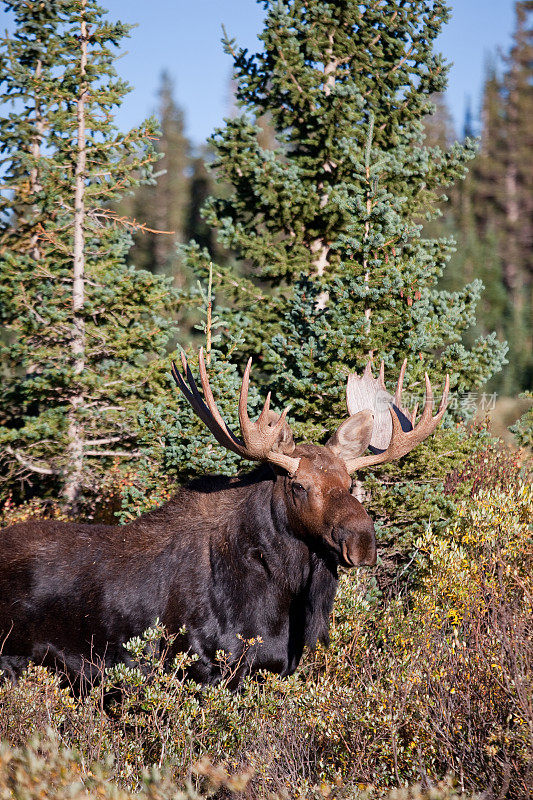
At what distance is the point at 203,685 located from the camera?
16.3 ft

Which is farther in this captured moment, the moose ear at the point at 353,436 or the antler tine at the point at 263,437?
the moose ear at the point at 353,436

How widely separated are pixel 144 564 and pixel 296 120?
234 inches

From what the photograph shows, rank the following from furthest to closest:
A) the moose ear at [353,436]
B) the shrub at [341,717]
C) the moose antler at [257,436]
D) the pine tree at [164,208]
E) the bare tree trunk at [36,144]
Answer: the pine tree at [164,208]
the bare tree trunk at [36,144]
the moose ear at [353,436]
the moose antler at [257,436]
the shrub at [341,717]

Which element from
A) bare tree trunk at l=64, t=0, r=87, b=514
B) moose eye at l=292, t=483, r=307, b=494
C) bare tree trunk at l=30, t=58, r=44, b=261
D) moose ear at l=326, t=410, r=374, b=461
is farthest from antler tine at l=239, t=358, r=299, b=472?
bare tree trunk at l=30, t=58, r=44, b=261

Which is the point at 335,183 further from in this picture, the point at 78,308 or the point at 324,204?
the point at 78,308

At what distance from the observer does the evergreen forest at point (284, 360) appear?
174 inches

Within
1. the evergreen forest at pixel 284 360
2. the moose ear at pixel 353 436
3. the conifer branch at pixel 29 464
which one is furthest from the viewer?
the conifer branch at pixel 29 464

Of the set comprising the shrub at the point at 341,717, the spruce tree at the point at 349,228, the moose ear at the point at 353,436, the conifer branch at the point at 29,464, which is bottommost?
the shrub at the point at 341,717

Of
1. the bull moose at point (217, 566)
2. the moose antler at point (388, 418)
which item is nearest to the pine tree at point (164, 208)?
the moose antler at point (388, 418)

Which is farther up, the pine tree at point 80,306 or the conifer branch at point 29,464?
the pine tree at point 80,306

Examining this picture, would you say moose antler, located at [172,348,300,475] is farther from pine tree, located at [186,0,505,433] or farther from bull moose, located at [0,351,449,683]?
pine tree, located at [186,0,505,433]

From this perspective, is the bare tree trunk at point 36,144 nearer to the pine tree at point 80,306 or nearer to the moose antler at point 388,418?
the pine tree at point 80,306

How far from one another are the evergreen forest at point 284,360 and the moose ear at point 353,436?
2.30ft

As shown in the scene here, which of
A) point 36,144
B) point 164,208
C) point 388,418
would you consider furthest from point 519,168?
point 388,418
